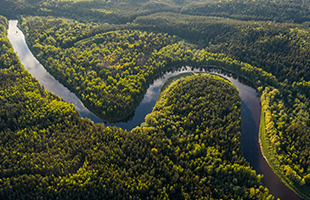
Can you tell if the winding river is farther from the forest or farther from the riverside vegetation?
the riverside vegetation

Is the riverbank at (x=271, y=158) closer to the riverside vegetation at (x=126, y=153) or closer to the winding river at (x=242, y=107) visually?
the winding river at (x=242, y=107)

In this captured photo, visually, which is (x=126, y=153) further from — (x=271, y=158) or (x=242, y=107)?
(x=242, y=107)

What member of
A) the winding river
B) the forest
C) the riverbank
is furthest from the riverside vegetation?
the riverbank

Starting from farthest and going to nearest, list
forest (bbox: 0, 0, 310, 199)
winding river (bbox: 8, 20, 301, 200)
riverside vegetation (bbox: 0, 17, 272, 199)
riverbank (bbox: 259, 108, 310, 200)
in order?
1. winding river (bbox: 8, 20, 301, 200)
2. riverbank (bbox: 259, 108, 310, 200)
3. forest (bbox: 0, 0, 310, 199)
4. riverside vegetation (bbox: 0, 17, 272, 199)

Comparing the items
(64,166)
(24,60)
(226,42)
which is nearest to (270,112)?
(226,42)

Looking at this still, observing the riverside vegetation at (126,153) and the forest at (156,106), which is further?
the forest at (156,106)

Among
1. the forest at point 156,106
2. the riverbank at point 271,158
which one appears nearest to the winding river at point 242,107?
the riverbank at point 271,158

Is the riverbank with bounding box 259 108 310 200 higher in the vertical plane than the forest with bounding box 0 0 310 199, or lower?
lower
